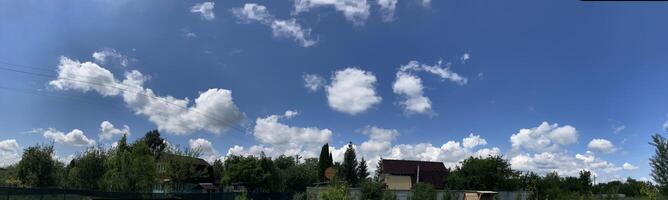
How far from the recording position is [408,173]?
77750 mm

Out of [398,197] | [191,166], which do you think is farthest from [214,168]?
[398,197]

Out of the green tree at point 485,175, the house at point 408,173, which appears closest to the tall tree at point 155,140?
the house at point 408,173

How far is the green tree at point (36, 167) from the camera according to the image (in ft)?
153

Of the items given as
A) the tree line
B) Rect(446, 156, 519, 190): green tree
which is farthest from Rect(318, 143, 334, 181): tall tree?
Rect(446, 156, 519, 190): green tree

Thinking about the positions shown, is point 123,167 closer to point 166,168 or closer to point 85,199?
point 85,199

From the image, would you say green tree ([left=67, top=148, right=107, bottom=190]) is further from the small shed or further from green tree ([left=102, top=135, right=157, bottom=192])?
the small shed

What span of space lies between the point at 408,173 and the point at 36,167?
47.7 m

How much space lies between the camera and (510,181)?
6419 cm

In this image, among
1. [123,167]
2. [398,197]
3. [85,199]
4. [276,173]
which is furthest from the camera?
[276,173]

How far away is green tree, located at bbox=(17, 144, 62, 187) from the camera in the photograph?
4669 centimetres

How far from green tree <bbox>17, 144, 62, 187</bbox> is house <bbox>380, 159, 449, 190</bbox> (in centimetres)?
4220

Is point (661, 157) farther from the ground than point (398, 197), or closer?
farther from the ground

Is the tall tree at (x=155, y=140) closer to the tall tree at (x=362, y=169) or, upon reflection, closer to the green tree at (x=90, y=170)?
the tall tree at (x=362, y=169)

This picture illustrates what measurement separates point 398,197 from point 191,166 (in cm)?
2094
